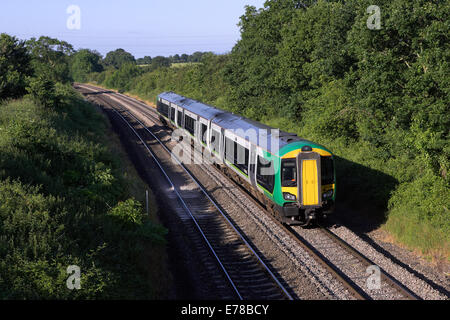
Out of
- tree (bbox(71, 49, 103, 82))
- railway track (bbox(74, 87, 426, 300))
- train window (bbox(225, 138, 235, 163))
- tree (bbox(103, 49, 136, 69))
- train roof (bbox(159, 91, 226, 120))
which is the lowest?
railway track (bbox(74, 87, 426, 300))

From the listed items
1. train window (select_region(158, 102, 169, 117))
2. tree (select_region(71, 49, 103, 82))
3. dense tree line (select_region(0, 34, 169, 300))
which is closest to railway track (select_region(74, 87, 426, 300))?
dense tree line (select_region(0, 34, 169, 300))

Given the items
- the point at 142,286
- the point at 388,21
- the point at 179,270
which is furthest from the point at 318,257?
the point at 388,21

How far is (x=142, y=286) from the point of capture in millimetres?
10086

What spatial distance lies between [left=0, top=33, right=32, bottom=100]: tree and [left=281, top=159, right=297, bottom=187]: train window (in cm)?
2087

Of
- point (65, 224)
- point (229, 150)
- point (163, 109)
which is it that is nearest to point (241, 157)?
point (229, 150)

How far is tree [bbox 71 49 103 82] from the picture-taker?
11562 centimetres

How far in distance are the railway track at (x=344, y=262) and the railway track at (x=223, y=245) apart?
1.95 feet

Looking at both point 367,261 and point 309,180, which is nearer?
point 367,261

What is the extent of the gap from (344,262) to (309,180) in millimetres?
3065

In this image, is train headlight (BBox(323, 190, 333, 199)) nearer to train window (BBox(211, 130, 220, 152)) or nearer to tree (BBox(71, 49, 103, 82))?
train window (BBox(211, 130, 220, 152))

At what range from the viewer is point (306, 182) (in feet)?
44.7

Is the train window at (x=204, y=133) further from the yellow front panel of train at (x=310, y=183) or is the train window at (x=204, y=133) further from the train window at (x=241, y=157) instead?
the yellow front panel of train at (x=310, y=183)

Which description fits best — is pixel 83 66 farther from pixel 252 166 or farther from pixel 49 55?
pixel 252 166

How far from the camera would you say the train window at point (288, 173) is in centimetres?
1368
